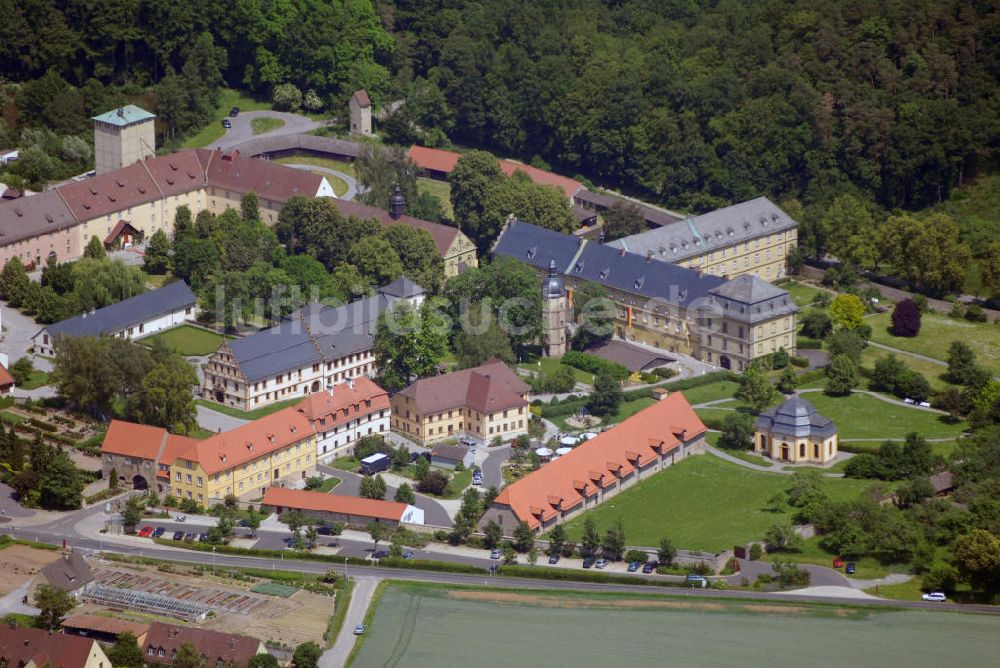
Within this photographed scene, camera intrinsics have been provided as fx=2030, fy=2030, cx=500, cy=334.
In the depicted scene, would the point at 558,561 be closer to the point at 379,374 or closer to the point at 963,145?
the point at 379,374

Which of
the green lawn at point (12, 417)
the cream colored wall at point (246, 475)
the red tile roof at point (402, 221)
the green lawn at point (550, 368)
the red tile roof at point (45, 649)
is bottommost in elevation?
the red tile roof at point (45, 649)

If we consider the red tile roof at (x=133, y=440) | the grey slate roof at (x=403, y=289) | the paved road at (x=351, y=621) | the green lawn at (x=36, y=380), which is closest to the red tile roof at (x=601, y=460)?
the paved road at (x=351, y=621)

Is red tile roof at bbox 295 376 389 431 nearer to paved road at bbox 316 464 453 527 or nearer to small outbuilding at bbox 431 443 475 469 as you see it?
paved road at bbox 316 464 453 527

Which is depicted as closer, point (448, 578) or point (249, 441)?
point (448, 578)

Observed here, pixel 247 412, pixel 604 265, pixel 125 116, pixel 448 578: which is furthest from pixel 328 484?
pixel 125 116

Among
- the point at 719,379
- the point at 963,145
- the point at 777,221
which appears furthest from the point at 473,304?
the point at 963,145

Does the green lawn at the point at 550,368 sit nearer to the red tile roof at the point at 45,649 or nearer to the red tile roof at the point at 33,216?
the red tile roof at the point at 33,216

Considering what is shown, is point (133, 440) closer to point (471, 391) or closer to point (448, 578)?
point (471, 391)
